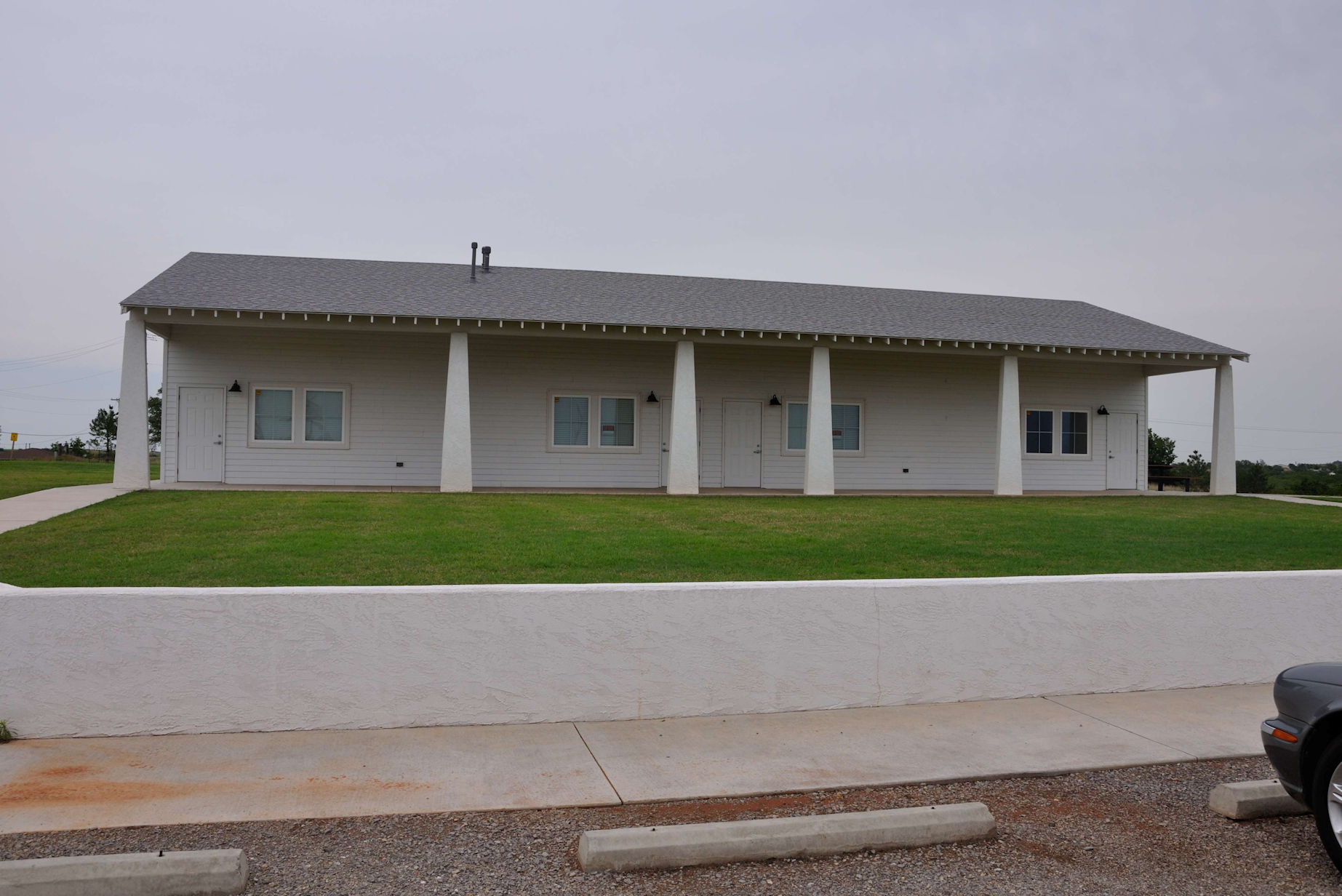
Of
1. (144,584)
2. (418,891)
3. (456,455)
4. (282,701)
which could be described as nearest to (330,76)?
(456,455)

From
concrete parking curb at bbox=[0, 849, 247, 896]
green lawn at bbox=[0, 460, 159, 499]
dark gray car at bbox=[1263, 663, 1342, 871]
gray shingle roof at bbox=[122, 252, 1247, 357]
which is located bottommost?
concrete parking curb at bbox=[0, 849, 247, 896]

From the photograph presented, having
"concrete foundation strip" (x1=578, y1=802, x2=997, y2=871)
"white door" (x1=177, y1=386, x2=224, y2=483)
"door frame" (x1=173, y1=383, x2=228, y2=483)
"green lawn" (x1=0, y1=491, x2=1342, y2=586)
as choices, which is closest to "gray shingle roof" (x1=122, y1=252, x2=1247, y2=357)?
"door frame" (x1=173, y1=383, x2=228, y2=483)

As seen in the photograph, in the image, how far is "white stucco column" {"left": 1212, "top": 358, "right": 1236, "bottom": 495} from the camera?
70.5ft

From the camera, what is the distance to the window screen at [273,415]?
65.2 feet

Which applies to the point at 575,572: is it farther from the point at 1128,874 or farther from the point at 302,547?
the point at 1128,874

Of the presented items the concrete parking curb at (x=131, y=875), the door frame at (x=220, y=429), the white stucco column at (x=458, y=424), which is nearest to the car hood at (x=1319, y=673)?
the concrete parking curb at (x=131, y=875)

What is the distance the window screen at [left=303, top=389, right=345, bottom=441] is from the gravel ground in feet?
52.8

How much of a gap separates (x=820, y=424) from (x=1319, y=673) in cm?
1515

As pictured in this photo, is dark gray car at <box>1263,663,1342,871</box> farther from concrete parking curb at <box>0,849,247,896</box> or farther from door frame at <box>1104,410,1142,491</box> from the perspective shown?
door frame at <box>1104,410,1142,491</box>

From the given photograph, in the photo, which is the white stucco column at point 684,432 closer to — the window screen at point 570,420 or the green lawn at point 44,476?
the window screen at point 570,420

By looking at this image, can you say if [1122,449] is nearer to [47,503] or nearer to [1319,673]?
[1319,673]

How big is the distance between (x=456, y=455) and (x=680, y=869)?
1473 centimetres

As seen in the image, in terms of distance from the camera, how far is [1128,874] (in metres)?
4.50

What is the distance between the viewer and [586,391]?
20906 mm
